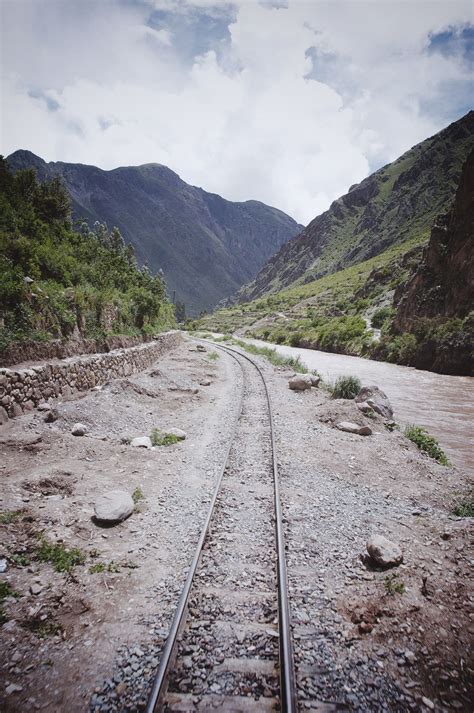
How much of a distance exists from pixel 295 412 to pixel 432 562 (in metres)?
8.45

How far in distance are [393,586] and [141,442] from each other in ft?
21.7

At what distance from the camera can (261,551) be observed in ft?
16.2

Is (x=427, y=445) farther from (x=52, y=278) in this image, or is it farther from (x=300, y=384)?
(x=52, y=278)

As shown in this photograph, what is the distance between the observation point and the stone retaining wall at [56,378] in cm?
810

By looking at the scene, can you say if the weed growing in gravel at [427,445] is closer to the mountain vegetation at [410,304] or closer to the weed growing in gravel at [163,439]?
the weed growing in gravel at [163,439]

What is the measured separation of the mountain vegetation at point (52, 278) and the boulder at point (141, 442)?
4820 mm

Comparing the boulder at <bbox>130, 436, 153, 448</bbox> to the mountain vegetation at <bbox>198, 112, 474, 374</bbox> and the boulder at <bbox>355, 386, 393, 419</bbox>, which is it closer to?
the boulder at <bbox>355, 386, 393, 419</bbox>

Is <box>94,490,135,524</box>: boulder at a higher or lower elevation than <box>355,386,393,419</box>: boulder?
lower

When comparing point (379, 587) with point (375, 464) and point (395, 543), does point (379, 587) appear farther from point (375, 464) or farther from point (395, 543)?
point (375, 464)

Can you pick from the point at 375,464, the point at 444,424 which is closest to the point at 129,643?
the point at 375,464

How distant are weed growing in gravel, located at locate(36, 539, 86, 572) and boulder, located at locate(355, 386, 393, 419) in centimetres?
1081

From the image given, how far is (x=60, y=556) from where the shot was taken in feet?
14.9

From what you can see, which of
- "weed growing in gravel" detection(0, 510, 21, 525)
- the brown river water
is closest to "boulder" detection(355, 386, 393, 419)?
the brown river water

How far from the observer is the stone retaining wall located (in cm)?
810
